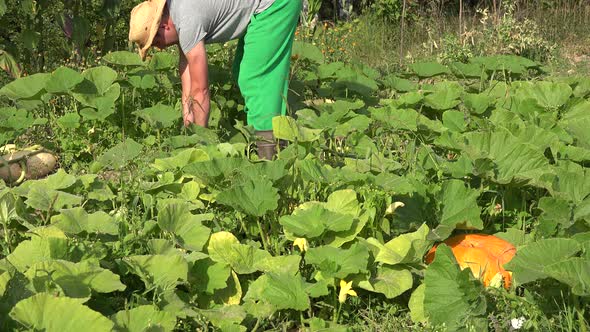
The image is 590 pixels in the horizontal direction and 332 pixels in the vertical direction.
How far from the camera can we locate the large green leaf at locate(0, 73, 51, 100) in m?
5.21

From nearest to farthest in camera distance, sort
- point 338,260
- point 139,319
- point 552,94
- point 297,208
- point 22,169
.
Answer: point 139,319
point 338,260
point 297,208
point 22,169
point 552,94

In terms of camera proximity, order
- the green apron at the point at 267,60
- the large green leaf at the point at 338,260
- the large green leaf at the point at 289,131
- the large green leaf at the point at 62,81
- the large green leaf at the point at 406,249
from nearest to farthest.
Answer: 1. the large green leaf at the point at 338,260
2. the large green leaf at the point at 406,249
3. the large green leaf at the point at 289,131
4. the green apron at the point at 267,60
5. the large green leaf at the point at 62,81

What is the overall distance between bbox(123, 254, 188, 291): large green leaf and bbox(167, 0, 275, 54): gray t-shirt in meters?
1.92

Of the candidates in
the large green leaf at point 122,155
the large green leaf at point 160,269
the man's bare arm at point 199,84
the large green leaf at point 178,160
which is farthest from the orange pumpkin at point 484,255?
the man's bare arm at point 199,84

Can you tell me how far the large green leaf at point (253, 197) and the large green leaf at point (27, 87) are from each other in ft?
7.10

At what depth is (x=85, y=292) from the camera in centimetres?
279

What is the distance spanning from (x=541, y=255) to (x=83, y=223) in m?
1.61

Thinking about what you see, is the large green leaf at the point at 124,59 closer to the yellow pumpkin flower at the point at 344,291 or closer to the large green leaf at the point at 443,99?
the large green leaf at the point at 443,99

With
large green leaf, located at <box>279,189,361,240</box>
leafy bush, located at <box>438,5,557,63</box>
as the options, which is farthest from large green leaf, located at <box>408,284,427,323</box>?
leafy bush, located at <box>438,5,557,63</box>

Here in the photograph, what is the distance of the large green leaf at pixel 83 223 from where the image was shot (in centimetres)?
333

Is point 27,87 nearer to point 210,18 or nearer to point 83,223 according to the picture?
point 210,18

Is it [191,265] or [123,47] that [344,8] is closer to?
[123,47]

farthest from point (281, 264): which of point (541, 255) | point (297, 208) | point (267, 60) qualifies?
point (267, 60)

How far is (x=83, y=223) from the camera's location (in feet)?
11.0
